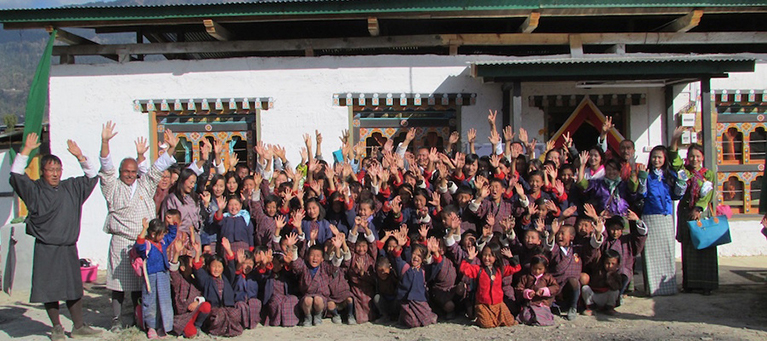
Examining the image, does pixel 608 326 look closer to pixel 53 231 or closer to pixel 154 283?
pixel 154 283

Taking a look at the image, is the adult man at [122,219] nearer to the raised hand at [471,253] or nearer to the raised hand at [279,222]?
the raised hand at [279,222]

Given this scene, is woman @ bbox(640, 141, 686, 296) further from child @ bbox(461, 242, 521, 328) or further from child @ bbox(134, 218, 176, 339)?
child @ bbox(134, 218, 176, 339)

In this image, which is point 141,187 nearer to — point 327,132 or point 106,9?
point 327,132

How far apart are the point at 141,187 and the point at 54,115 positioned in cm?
326

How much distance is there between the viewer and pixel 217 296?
5457mm

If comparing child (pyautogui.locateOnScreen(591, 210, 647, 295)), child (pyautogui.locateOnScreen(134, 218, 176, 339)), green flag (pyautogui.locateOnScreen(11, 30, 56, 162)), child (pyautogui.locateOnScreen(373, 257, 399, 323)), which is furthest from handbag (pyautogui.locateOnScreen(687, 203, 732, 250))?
green flag (pyautogui.locateOnScreen(11, 30, 56, 162))

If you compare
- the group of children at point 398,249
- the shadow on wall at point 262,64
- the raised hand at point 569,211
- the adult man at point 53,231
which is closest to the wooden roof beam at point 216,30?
the shadow on wall at point 262,64

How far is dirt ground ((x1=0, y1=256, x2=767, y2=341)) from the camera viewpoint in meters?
5.16

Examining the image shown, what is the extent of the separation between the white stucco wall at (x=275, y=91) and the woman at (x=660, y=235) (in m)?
2.09

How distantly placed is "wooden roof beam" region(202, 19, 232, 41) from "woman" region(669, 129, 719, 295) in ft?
17.8

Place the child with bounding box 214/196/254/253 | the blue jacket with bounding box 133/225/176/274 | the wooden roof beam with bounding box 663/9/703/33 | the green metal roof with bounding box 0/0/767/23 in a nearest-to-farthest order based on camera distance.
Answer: the blue jacket with bounding box 133/225/176/274 < the child with bounding box 214/196/254/253 < the green metal roof with bounding box 0/0/767/23 < the wooden roof beam with bounding box 663/9/703/33

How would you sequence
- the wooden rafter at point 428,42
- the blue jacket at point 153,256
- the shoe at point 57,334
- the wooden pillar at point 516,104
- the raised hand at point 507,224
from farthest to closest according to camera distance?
the wooden rafter at point 428,42
the wooden pillar at point 516,104
the raised hand at point 507,224
the blue jacket at point 153,256
the shoe at point 57,334

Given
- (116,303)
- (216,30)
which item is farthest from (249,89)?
(116,303)

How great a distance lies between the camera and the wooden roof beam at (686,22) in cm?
801
